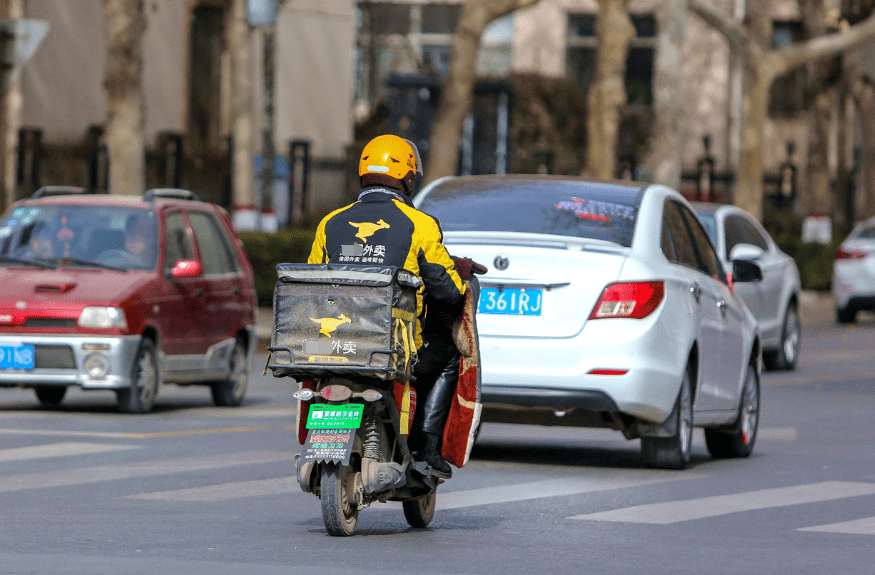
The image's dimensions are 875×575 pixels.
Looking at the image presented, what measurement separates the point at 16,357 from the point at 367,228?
6.32 metres

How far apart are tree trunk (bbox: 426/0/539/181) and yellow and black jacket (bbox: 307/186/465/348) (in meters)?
18.4

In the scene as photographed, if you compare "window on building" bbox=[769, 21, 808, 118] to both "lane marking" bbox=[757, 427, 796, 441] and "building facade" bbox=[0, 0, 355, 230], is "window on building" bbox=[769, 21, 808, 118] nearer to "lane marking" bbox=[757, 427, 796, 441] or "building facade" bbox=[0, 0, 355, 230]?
"building facade" bbox=[0, 0, 355, 230]

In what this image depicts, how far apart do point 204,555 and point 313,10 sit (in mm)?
36501

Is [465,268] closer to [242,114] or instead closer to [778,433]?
[778,433]

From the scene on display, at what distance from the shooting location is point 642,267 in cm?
1080

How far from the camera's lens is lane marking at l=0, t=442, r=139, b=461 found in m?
11.1

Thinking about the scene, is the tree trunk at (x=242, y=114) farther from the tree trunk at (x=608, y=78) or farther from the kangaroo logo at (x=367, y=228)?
the kangaroo logo at (x=367, y=228)

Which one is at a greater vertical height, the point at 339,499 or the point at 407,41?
the point at 407,41

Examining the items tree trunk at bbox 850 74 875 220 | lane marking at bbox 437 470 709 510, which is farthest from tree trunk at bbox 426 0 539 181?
tree trunk at bbox 850 74 875 220

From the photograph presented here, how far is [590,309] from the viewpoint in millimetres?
10703

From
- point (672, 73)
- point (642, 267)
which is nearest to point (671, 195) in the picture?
→ point (642, 267)

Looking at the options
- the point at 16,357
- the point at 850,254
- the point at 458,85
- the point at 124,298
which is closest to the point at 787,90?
the point at 850,254

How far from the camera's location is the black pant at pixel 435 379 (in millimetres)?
8250

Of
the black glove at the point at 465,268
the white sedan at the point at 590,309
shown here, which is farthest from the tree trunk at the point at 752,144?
the black glove at the point at 465,268
